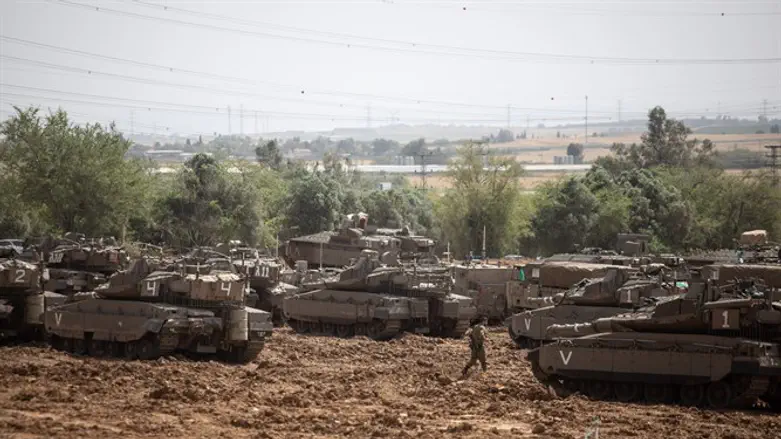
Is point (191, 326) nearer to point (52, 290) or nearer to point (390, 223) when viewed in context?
point (52, 290)

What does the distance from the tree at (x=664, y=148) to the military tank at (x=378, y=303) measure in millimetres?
72546

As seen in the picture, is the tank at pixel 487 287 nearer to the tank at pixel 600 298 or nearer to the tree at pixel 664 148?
the tank at pixel 600 298

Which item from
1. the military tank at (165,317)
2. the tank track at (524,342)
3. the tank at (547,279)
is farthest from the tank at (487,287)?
the military tank at (165,317)

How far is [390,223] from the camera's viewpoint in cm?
7825

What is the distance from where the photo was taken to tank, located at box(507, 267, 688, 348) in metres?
30.8

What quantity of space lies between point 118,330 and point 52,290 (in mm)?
9054

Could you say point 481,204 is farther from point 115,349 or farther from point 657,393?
point 657,393

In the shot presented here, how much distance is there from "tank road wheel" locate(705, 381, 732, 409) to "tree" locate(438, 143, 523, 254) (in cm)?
5134

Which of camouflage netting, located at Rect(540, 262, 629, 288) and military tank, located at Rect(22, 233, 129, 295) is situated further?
military tank, located at Rect(22, 233, 129, 295)

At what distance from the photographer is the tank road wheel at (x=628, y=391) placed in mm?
24516

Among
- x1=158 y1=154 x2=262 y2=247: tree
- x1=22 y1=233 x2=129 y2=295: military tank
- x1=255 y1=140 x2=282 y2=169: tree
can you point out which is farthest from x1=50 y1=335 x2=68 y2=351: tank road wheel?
x1=255 y1=140 x2=282 y2=169: tree

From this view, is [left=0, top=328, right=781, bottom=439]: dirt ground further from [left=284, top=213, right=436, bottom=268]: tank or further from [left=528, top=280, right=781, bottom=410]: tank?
[left=284, top=213, right=436, bottom=268]: tank

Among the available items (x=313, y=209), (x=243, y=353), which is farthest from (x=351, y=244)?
(x=313, y=209)

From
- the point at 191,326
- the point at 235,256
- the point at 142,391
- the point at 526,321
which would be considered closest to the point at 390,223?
the point at 235,256
